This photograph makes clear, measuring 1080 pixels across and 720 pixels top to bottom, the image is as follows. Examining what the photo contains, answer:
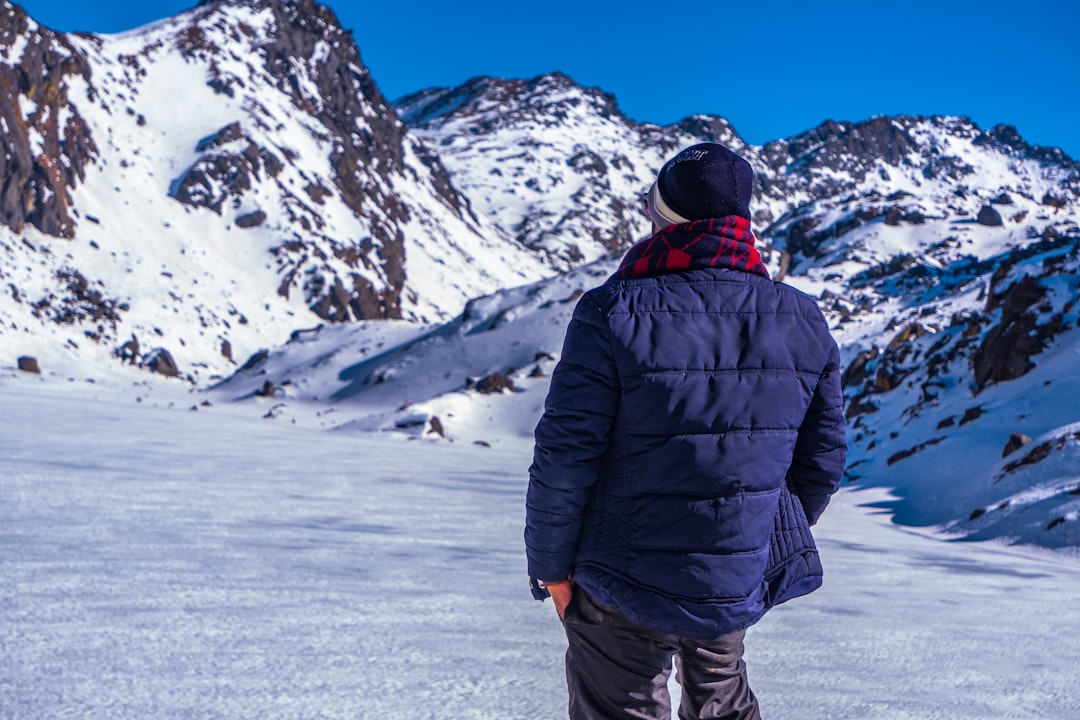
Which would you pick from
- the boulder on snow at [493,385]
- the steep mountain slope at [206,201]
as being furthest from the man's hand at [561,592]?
the steep mountain slope at [206,201]

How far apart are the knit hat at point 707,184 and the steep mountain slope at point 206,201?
164ft

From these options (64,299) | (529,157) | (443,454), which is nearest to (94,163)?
(64,299)

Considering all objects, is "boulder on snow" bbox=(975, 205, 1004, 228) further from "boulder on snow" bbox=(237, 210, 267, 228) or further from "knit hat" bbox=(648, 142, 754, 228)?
"knit hat" bbox=(648, 142, 754, 228)

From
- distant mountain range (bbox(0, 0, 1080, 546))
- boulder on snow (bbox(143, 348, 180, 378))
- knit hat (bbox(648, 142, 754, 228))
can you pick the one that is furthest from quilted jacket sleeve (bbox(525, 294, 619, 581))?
boulder on snow (bbox(143, 348, 180, 378))

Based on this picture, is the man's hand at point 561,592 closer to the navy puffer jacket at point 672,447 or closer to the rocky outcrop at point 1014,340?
the navy puffer jacket at point 672,447

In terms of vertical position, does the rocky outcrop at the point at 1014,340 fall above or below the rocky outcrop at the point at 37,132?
below

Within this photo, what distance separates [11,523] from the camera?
4980 mm

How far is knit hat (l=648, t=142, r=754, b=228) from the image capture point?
6.75 ft

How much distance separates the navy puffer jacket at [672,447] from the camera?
1.92 metres

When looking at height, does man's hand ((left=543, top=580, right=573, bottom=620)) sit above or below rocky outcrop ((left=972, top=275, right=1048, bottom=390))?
below

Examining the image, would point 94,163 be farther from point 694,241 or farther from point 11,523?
point 694,241

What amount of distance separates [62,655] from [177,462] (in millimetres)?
6294

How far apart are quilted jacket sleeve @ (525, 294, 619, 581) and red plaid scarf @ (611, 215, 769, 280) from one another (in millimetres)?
187

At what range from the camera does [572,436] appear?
1.96 m
